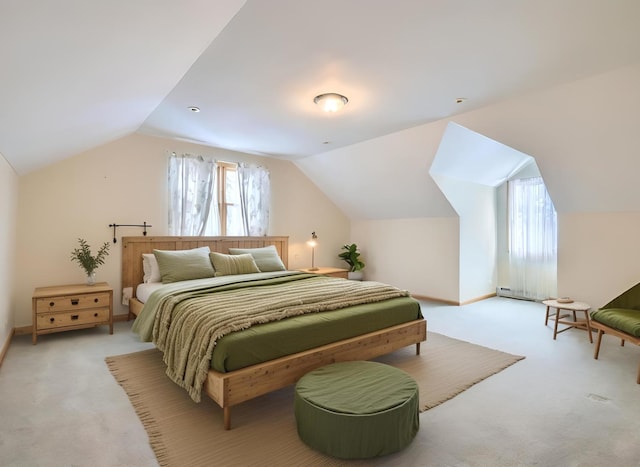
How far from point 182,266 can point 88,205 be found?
138 centimetres

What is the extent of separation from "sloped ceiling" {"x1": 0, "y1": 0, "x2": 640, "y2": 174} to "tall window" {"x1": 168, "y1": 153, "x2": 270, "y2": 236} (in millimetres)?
1161

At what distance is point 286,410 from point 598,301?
3.92 m

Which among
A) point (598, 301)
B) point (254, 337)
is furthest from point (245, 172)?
point (598, 301)

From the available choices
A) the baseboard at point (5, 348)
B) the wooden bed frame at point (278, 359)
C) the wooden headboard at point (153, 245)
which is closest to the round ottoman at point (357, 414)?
the wooden bed frame at point (278, 359)

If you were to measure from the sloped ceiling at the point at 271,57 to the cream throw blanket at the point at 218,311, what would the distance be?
64.1 inches

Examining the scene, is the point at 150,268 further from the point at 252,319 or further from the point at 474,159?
the point at 474,159

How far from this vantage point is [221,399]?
76.0 inches

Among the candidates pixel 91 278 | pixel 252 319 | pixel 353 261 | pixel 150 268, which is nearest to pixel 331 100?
pixel 252 319

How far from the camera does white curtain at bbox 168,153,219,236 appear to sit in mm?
4562

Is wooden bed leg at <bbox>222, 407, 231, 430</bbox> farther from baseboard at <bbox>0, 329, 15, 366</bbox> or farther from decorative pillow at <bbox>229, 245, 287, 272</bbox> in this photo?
decorative pillow at <bbox>229, 245, 287, 272</bbox>

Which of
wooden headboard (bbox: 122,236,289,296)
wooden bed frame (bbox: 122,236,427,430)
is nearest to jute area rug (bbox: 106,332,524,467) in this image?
wooden bed frame (bbox: 122,236,427,430)

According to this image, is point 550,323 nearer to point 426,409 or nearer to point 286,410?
point 426,409

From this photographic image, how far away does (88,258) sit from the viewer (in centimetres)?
377

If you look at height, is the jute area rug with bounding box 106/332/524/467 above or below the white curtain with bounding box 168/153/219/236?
below
